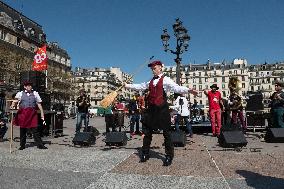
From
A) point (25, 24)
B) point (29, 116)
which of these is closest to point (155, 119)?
point (29, 116)

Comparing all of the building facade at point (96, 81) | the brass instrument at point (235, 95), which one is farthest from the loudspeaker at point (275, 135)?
the building facade at point (96, 81)

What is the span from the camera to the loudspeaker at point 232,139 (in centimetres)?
746

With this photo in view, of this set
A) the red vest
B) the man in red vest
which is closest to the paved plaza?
the man in red vest

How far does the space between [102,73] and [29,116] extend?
429ft

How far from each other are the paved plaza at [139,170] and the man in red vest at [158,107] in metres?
0.35

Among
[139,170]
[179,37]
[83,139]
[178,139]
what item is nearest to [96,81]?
[179,37]

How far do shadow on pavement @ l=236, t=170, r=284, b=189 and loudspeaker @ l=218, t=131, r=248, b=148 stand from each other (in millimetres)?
2697

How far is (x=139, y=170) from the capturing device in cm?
512

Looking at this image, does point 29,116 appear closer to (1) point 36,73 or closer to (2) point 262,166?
(1) point 36,73

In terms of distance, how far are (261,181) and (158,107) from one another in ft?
A: 6.94

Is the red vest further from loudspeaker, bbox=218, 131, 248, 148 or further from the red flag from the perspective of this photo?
the red flag

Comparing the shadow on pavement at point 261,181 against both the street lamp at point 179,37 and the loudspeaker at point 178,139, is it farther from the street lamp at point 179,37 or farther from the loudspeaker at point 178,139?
the street lamp at point 179,37

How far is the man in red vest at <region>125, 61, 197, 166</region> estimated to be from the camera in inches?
226

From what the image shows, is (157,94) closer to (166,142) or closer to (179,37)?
(166,142)
